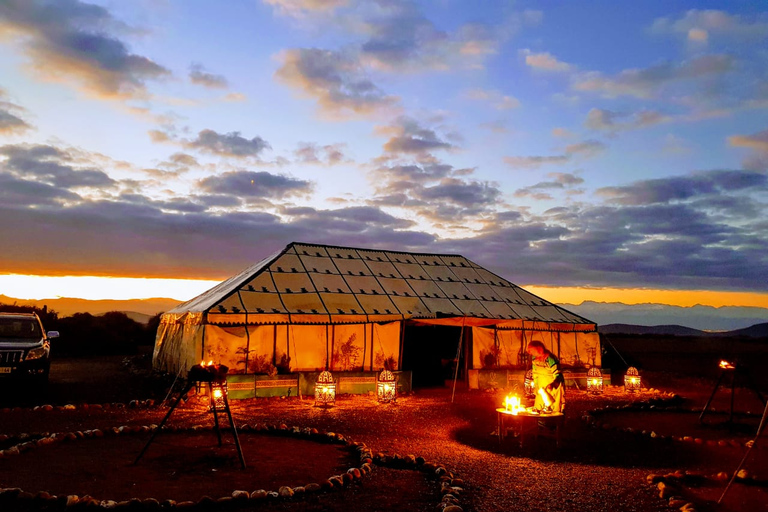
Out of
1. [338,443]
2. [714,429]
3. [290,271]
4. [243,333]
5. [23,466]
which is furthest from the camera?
[290,271]

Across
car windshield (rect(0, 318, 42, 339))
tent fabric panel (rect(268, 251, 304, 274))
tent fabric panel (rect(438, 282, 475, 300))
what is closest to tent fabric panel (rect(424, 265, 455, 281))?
tent fabric panel (rect(438, 282, 475, 300))

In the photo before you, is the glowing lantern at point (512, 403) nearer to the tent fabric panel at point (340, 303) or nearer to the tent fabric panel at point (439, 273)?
the tent fabric panel at point (340, 303)

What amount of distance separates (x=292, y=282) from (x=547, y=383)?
938 centimetres

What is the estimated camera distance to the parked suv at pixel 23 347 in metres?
13.6

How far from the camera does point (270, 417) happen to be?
40.3 ft

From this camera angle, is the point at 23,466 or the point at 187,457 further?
the point at 187,457

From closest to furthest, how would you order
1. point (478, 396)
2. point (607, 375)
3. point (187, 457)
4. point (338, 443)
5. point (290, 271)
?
1. point (187, 457)
2. point (338, 443)
3. point (478, 396)
4. point (290, 271)
5. point (607, 375)

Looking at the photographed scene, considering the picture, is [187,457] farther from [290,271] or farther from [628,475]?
[290,271]

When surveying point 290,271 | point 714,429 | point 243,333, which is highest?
point 290,271

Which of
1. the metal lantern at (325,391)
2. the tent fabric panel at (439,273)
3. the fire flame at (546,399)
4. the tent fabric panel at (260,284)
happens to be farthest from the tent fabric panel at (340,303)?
the fire flame at (546,399)

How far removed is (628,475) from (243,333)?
33.8 ft

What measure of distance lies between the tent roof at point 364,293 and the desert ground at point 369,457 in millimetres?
2625

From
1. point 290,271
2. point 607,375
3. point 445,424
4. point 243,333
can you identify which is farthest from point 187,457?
point 607,375

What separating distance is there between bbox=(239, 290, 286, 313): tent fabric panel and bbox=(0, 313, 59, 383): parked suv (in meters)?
4.63
